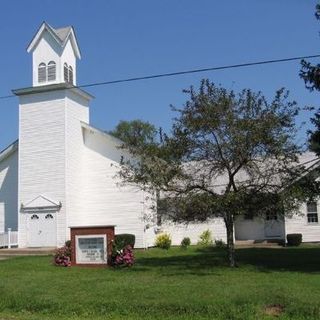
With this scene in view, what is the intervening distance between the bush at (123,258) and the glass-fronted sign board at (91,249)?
50 cm

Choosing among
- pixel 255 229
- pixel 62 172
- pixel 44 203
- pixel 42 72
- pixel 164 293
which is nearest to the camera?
pixel 164 293

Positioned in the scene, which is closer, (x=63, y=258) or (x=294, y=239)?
(x=63, y=258)

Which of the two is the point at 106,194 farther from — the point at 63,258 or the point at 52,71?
the point at 63,258

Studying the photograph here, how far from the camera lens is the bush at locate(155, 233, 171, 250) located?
37884mm

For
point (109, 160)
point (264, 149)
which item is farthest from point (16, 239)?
point (264, 149)

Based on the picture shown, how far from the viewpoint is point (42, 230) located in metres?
38.1

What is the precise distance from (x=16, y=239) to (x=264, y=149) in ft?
74.9

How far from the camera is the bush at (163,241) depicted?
124 ft

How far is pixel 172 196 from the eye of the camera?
21.1m

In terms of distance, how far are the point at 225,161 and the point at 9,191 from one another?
23.7 metres

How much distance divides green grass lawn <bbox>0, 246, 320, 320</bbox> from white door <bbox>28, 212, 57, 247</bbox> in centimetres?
1684

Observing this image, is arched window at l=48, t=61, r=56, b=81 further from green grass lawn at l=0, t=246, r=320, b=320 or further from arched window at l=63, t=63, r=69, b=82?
green grass lawn at l=0, t=246, r=320, b=320

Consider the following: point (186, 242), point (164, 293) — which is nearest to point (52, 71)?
point (186, 242)

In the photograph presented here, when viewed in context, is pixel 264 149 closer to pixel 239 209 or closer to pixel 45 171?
pixel 239 209
